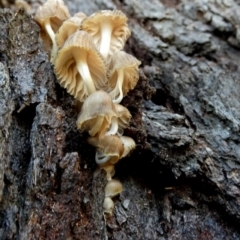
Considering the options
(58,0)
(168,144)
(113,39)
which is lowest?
(168,144)

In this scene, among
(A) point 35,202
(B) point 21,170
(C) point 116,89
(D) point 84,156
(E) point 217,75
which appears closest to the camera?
(A) point 35,202

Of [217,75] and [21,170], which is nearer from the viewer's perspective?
[21,170]

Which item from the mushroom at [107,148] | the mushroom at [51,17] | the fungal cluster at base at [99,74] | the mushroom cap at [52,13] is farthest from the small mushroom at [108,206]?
the mushroom cap at [52,13]

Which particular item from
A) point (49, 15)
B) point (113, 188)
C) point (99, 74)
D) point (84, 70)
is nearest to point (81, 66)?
point (84, 70)

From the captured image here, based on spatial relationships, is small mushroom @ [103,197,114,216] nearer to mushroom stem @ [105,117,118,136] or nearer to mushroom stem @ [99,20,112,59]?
mushroom stem @ [105,117,118,136]

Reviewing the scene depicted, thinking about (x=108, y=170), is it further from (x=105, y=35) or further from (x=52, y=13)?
(x=52, y=13)

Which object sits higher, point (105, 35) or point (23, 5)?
point (105, 35)

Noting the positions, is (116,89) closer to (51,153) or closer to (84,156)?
(84,156)

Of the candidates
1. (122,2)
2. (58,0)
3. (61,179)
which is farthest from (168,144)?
(122,2)
